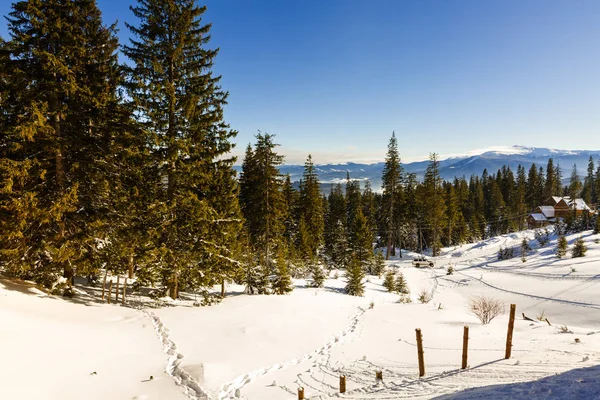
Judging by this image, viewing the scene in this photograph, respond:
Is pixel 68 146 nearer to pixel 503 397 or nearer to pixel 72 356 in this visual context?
pixel 72 356

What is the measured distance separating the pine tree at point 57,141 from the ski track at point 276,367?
32.8 ft

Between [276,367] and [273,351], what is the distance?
134cm

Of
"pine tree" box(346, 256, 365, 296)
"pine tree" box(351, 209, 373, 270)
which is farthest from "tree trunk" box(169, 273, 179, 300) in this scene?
"pine tree" box(351, 209, 373, 270)

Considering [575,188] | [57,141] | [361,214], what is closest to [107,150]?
[57,141]

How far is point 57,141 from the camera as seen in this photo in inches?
523

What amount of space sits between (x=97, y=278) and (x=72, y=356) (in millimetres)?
11202

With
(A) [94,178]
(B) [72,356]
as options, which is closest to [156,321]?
(B) [72,356]

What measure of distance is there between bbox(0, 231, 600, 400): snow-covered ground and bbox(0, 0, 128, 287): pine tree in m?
2.07

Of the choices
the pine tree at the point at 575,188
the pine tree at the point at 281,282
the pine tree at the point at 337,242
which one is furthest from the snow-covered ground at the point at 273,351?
the pine tree at the point at 575,188

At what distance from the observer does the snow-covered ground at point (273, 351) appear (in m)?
7.45

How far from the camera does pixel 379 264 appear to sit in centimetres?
3569

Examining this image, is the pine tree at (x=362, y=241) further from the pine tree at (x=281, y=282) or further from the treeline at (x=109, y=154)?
the treeline at (x=109, y=154)

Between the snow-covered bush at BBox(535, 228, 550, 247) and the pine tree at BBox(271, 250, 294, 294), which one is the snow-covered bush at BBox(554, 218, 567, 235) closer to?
the snow-covered bush at BBox(535, 228, 550, 247)

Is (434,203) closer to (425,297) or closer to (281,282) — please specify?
(425,297)
